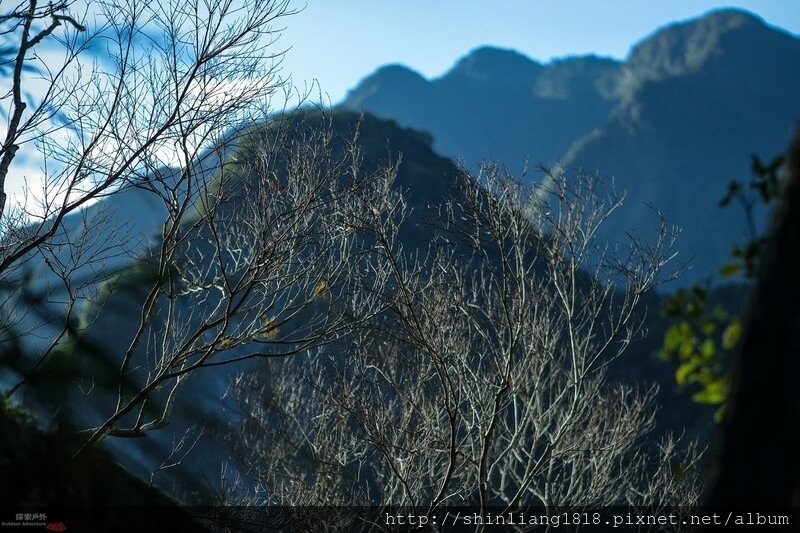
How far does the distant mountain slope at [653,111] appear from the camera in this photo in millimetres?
101688

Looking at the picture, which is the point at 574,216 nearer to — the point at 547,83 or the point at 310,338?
the point at 310,338

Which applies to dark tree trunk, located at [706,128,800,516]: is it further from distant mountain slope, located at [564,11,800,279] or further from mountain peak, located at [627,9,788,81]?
mountain peak, located at [627,9,788,81]

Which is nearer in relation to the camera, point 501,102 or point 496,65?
point 501,102

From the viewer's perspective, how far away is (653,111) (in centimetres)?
11150

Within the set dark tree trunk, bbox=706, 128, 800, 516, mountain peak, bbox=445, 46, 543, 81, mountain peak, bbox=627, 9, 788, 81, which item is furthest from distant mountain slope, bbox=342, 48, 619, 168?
dark tree trunk, bbox=706, 128, 800, 516

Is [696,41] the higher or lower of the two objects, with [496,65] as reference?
lower

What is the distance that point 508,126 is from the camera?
5645 inches

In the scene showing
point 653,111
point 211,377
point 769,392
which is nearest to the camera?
point 769,392

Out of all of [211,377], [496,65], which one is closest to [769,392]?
[211,377]

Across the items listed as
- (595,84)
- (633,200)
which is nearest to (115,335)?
(633,200)

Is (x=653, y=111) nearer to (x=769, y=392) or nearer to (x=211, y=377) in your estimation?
(x=211, y=377)

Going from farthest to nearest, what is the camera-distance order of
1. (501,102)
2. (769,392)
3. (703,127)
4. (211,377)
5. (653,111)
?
(501,102)
(703,127)
(653,111)
(211,377)
(769,392)

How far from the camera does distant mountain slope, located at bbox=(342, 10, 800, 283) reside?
10169 cm

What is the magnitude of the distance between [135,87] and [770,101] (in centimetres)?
12678
